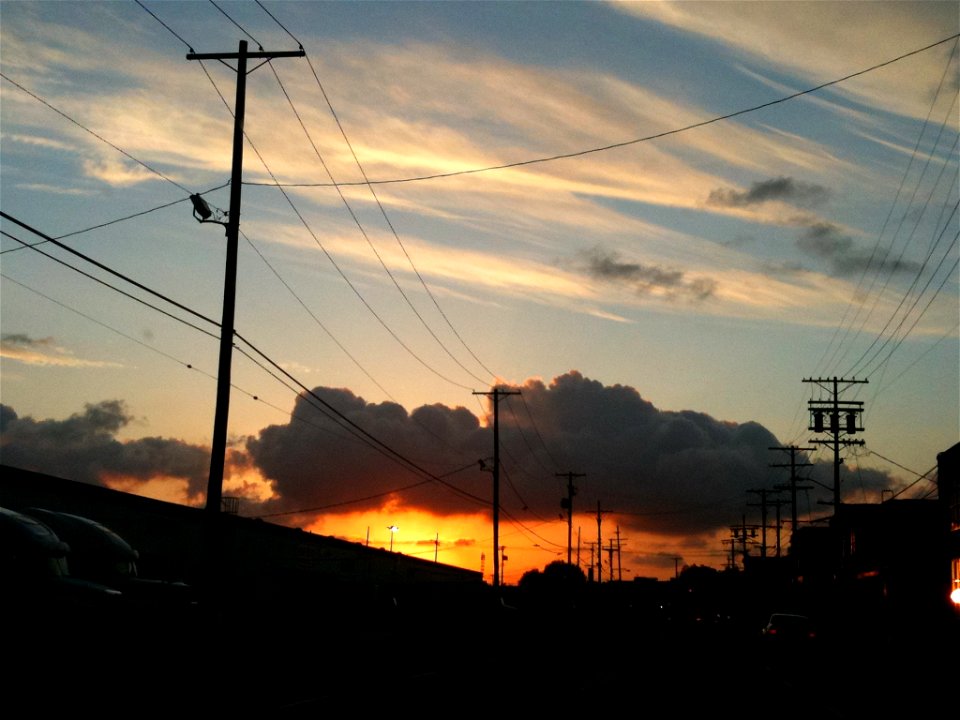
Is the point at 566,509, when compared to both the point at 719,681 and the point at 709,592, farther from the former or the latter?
the point at 719,681

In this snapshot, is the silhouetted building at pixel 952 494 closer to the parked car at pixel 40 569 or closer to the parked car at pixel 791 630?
the parked car at pixel 791 630

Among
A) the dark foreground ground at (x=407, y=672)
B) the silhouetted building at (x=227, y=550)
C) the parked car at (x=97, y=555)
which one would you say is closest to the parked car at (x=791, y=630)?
the dark foreground ground at (x=407, y=672)

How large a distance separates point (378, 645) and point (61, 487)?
14435mm

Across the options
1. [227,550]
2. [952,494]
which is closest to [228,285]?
[227,550]

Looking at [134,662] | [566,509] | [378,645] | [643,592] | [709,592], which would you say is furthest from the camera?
[643,592]

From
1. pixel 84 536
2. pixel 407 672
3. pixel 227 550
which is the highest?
pixel 227 550

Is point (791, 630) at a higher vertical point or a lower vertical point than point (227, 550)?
lower

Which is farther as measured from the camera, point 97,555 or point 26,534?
point 97,555

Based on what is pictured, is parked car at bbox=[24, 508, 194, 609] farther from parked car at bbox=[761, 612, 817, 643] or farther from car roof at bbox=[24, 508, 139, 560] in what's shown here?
parked car at bbox=[761, 612, 817, 643]

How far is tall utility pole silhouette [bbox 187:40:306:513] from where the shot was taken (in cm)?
2662

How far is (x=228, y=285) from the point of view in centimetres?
2827

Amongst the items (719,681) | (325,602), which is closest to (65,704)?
(719,681)

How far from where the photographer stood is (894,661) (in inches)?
1234

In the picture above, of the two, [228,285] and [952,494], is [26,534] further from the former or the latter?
[952,494]
